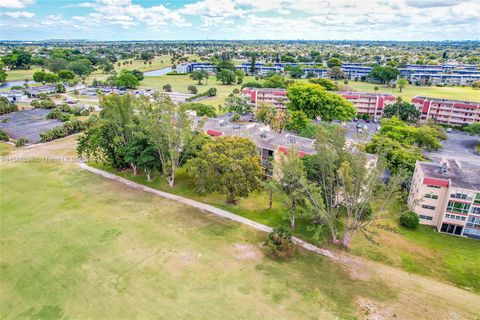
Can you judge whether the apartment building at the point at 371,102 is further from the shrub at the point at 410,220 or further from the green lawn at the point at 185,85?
the shrub at the point at 410,220

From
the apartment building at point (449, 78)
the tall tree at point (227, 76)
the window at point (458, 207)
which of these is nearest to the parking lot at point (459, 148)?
the window at point (458, 207)

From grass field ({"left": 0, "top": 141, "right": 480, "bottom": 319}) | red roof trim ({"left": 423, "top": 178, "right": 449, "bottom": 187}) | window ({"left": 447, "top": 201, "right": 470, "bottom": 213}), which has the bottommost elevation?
grass field ({"left": 0, "top": 141, "right": 480, "bottom": 319})

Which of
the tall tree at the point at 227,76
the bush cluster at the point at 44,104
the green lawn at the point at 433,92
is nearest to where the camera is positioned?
the bush cluster at the point at 44,104

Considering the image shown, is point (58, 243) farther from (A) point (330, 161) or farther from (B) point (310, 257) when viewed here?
(A) point (330, 161)

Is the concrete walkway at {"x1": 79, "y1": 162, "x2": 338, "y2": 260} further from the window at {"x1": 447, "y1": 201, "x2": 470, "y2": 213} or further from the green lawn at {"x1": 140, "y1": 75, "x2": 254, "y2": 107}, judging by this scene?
the green lawn at {"x1": 140, "y1": 75, "x2": 254, "y2": 107}

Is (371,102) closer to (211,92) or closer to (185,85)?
(211,92)

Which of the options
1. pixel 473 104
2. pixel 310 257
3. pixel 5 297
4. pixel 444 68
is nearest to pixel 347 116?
pixel 473 104

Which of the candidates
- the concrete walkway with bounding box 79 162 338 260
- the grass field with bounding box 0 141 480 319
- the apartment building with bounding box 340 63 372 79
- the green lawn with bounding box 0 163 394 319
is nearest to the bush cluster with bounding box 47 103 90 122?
the concrete walkway with bounding box 79 162 338 260
